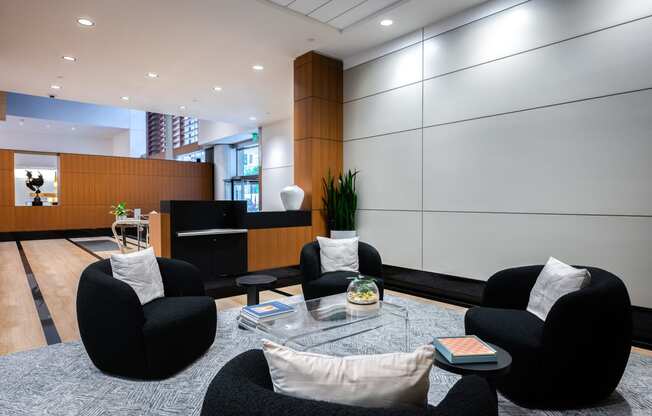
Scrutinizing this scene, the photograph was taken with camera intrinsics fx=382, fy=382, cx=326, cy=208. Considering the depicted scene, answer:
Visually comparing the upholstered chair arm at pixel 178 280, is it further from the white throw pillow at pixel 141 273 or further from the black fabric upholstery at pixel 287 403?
the black fabric upholstery at pixel 287 403

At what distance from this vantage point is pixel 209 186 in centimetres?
1412

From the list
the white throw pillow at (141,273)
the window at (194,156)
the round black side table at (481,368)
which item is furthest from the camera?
the window at (194,156)

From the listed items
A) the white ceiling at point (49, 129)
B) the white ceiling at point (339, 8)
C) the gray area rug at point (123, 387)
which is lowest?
the gray area rug at point (123, 387)

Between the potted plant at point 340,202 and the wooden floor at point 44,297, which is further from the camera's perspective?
the potted plant at point 340,202

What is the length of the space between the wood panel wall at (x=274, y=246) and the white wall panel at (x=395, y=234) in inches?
38.9

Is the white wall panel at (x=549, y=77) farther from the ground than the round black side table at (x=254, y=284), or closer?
farther from the ground

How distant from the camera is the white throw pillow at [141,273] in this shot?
2896 millimetres

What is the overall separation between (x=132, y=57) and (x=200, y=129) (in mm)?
7208

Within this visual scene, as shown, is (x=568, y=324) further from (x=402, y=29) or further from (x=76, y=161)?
(x=76, y=161)

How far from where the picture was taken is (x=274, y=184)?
11242 millimetres

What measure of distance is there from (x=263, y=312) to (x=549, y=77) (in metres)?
3.89

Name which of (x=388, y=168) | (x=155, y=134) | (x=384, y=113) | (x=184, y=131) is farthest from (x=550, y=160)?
(x=155, y=134)

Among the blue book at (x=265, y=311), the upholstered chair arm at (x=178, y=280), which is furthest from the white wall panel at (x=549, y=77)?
the upholstered chair arm at (x=178, y=280)

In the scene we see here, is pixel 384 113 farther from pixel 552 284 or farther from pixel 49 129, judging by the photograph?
pixel 49 129
